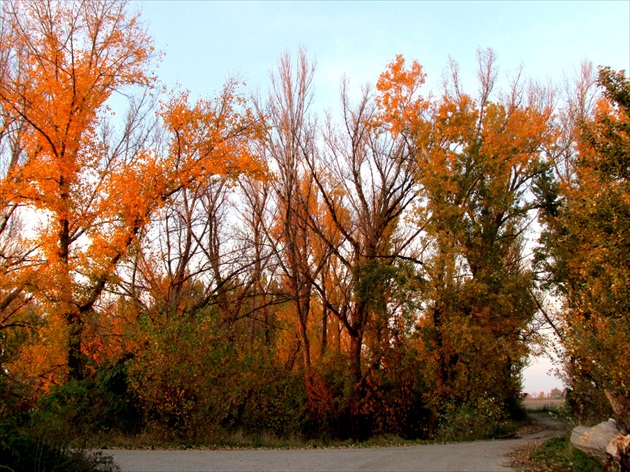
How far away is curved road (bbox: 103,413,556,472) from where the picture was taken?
341 inches

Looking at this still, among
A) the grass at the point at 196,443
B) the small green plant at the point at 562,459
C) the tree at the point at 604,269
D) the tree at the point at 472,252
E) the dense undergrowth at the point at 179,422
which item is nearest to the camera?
the dense undergrowth at the point at 179,422

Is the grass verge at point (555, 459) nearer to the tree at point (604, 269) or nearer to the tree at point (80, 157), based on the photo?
the tree at point (604, 269)

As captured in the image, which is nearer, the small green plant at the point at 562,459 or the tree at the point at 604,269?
the small green plant at the point at 562,459

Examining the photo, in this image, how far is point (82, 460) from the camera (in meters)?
7.02

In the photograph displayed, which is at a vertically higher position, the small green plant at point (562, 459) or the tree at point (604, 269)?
the tree at point (604, 269)

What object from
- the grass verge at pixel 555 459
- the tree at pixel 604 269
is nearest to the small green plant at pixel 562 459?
the grass verge at pixel 555 459

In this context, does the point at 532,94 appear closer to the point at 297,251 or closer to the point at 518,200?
the point at 518,200

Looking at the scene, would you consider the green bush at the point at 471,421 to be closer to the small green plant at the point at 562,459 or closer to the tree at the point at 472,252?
the tree at the point at 472,252

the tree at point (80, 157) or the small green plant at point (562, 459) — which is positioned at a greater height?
the tree at point (80, 157)

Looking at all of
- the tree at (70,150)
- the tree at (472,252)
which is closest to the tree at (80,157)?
the tree at (70,150)

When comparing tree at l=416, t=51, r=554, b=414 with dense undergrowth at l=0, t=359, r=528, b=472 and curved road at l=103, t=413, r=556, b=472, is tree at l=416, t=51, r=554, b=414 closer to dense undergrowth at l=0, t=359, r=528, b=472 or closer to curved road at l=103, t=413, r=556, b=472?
dense undergrowth at l=0, t=359, r=528, b=472

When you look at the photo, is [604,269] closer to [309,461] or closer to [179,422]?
[309,461]

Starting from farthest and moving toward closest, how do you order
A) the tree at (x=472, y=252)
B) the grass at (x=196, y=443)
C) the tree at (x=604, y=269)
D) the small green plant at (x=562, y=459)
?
the tree at (x=472, y=252)
the grass at (x=196, y=443)
the tree at (x=604, y=269)
the small green plant at (x=562, y=459)

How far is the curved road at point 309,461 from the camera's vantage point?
28.5ft
